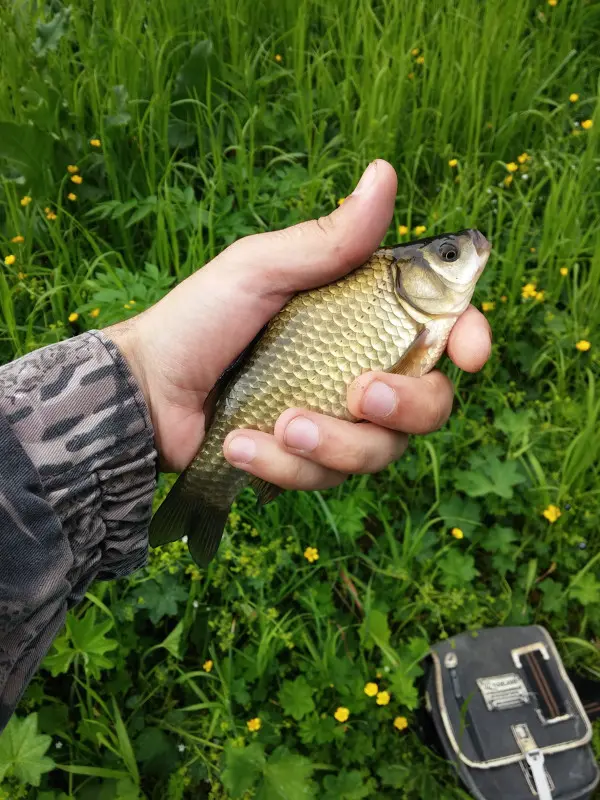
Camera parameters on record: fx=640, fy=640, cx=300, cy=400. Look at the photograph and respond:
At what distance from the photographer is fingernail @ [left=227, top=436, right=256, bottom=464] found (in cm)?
141

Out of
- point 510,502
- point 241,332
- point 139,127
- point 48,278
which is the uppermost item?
point 139,127

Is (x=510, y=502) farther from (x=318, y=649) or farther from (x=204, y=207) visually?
(x=204, y=207)

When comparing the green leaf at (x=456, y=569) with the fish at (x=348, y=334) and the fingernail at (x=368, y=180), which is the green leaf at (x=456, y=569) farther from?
the fingernail at (x=368, y=180)

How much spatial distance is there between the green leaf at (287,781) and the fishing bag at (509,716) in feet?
1.63

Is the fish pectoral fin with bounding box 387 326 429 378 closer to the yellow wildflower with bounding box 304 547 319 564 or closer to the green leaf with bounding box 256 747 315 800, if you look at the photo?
the yellow wildflower with bounding box 304 547 319 564

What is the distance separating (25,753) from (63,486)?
1.97 ft

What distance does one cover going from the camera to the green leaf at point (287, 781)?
1507 mm

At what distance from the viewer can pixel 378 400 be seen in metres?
1.38

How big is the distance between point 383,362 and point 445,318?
0.18 metres

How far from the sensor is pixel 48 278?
2404 mm

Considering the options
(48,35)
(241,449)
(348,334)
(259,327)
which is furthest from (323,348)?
(48,35)

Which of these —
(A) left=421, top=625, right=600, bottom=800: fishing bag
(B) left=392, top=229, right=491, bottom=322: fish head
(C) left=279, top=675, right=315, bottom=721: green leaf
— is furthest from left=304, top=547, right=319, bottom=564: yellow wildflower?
(B) left=392, top=229, right=491, bottom=322: fish head

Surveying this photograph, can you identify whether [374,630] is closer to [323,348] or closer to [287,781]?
[287,781]

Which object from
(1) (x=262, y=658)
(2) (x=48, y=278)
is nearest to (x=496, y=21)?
(2) (x=48, y=278)
